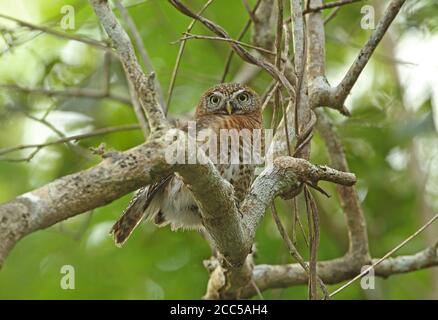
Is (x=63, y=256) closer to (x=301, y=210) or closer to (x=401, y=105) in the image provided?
(x=301, y=210)

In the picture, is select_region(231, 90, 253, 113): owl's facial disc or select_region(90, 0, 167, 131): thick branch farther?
select_region(231, 90, 253, 113): owl's facial disc

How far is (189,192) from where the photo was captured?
187 inches

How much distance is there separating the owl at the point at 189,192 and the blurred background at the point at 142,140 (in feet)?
4.21

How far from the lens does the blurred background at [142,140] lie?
6906 mm

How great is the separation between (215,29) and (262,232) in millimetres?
3810

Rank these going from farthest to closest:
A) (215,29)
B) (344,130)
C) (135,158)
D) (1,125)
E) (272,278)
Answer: (344,130) → (1,125) → (272,278) → (215,29) → (135,158)

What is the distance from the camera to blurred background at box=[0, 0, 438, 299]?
272 inches

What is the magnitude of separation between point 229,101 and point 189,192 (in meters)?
1.04

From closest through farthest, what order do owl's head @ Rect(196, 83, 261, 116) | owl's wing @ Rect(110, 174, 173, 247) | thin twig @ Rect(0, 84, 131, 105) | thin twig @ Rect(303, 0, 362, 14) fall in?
thin twig @ Rect(303, 0, 362, 14), owl's wing @ Rect(110, 174, 173, 247), owl's head @ Rect(196, 83, 261, 116), thin twig @ Rect(0, 84, 131, 105)

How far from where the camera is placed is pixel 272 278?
5484mm

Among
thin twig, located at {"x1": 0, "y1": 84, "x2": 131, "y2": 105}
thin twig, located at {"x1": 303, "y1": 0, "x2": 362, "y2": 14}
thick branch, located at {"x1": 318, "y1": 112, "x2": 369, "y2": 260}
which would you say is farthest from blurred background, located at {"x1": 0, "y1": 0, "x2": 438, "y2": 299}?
thin twig, located at {"x1": 303, "y1": 0, "x2": 362, "y2": 14}

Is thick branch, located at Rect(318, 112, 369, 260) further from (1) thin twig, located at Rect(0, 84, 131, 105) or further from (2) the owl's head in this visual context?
(1) thin twig, located at Rect(0, 84, 131, 105)

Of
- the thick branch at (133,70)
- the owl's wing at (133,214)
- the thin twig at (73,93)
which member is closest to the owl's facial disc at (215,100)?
the owl's wing at (133,214)

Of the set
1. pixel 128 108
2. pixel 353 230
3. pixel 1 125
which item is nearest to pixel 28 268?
pixel 1 125
